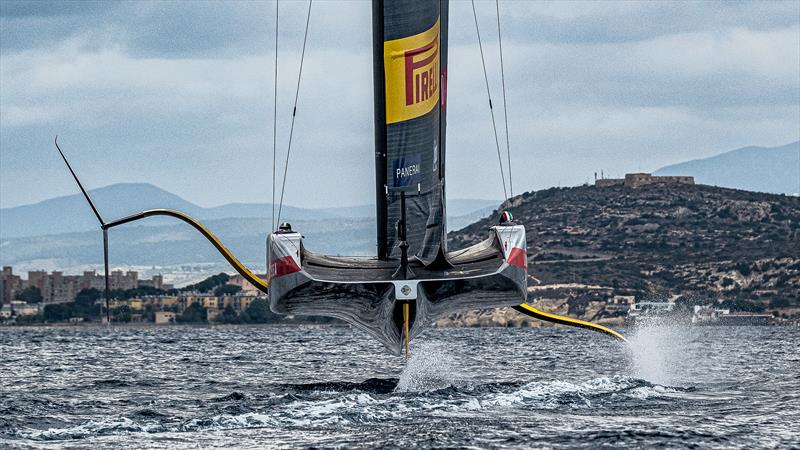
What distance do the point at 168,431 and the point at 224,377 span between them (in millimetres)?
13829

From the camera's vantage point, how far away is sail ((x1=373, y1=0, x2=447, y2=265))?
812 inches

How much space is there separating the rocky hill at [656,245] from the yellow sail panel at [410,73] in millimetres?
88977

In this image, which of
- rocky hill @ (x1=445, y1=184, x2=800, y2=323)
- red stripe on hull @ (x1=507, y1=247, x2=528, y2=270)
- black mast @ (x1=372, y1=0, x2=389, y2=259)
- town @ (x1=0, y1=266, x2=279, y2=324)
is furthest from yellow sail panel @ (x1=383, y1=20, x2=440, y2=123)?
town @ (x1=0, y1=266, x2=279, y2=324)

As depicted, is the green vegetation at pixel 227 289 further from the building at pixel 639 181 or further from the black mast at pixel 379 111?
the black mast at pixel 379 111

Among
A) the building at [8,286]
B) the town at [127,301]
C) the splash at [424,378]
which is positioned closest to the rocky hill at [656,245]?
the town at [127,301]

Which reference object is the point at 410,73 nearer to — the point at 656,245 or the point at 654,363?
the point at 654,363

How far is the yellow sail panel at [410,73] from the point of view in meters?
20.6

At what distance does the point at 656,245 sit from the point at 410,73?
127481 mm

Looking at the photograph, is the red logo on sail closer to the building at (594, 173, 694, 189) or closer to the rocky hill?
the rocky hill

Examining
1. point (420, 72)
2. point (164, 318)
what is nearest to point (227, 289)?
point (164, 318)

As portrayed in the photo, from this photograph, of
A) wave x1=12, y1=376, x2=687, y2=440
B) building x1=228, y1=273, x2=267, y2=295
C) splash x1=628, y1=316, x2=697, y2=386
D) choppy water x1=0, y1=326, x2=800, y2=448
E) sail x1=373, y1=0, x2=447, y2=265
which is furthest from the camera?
building x1=228, y1=273, x2=267, y2=295

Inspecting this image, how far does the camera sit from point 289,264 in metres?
21.0

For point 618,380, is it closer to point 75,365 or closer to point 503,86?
point 503,86

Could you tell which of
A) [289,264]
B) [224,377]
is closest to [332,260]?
[289,264]
